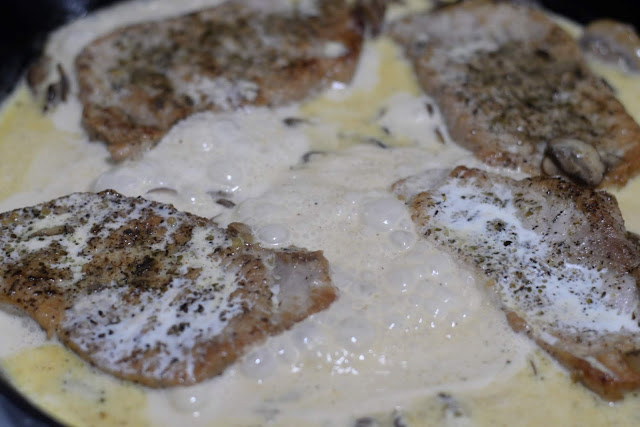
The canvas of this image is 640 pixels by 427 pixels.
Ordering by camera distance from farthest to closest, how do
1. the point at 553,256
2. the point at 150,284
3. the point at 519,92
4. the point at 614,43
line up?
the point at 614,43 < the point at 519,92 < the point at 553,256 < the point at 150,284

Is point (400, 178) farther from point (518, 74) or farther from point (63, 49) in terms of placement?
point (63, 49)

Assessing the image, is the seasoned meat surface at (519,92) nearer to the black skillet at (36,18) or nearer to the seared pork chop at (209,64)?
the seared pork chop at (209,64)

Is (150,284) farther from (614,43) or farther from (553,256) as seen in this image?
(614,43)

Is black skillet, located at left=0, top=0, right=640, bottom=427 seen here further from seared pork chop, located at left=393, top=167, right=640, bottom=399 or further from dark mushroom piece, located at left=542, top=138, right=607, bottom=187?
seared pork chop, located at left=393, top=167, right=640, bottom=399

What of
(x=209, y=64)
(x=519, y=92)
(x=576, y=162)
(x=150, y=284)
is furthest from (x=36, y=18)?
(x=576, y=162)

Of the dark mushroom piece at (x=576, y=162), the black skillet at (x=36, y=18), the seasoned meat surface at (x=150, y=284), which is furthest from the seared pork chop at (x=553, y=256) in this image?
the black skillet at (x=36, y=18)

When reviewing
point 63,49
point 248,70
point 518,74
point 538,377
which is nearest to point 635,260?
point 538,377
